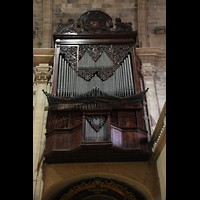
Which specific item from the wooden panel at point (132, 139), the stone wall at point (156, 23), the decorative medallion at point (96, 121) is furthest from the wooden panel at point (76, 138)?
the stone wall at point (156, 23)

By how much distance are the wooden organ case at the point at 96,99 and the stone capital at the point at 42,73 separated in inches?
35.5

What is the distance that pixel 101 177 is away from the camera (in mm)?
9258

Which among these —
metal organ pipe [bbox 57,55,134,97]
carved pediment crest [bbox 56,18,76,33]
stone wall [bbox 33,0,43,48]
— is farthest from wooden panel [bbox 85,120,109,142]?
stone wall [bbox 33,0,43,48]

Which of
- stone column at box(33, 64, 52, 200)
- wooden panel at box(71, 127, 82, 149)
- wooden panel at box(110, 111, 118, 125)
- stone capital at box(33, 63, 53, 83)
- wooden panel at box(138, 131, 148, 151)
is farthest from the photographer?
stone capital at box(33, 63, 53, 83)

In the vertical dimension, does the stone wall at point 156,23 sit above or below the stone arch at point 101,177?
above

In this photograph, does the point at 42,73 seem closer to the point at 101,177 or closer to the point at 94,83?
the point at 94,83

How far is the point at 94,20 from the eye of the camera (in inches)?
462

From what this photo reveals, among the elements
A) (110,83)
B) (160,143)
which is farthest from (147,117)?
(160,143)

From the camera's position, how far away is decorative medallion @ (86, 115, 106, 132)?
8.29 meters

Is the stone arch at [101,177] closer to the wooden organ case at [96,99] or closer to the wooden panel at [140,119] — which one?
the wooden organ case at [96,99]

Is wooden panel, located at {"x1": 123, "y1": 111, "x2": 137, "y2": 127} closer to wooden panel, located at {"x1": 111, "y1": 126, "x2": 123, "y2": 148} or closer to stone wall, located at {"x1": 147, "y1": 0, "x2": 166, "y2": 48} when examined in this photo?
wooden panel, located at {"x1": 111, "y1": 126, "x2": 123, "y2": 148}

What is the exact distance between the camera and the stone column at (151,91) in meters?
10.1

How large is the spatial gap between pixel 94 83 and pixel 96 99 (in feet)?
3.14
